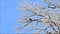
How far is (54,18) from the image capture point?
15.1 metres

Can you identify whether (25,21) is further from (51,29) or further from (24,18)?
(51,29)

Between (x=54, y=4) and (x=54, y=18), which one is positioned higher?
(x=54, y=4)

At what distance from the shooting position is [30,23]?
670 inches

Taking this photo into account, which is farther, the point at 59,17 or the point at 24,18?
the point at 24,18

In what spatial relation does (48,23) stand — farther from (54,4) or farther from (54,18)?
(54,4)

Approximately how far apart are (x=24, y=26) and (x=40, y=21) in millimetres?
1492

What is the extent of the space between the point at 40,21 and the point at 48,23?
1.14 metres

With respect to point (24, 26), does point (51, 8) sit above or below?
above

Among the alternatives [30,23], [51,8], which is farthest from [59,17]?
[30,23]

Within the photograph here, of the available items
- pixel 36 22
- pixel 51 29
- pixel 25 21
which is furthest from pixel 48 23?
pixel 25 21

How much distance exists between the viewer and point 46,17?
15570mm

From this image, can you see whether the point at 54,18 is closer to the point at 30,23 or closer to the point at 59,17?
the point at 59,17

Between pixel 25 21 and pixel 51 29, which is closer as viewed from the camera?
pixel 51 29

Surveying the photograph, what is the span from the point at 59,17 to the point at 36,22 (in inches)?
90.3
